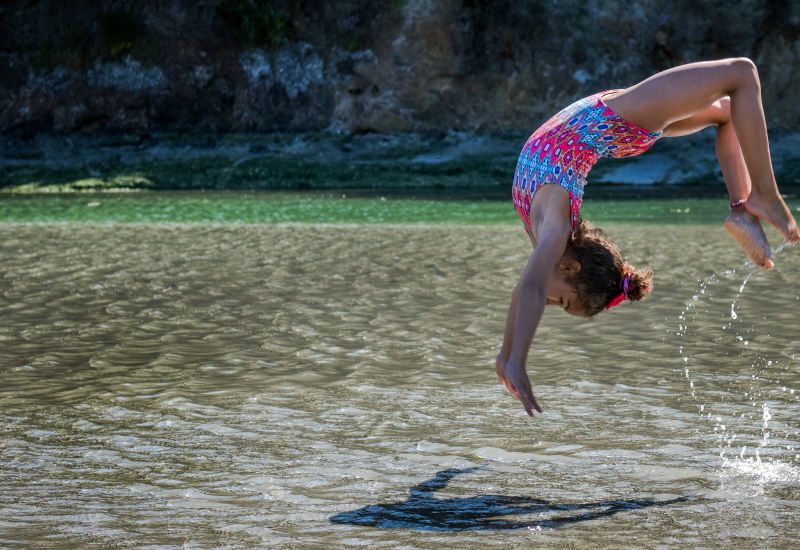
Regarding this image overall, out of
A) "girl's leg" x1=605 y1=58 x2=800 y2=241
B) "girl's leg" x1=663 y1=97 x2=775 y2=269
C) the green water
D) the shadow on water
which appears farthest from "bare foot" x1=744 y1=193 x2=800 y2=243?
the green water

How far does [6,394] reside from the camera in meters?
5.95

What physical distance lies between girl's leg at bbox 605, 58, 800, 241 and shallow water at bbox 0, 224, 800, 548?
1058 mm

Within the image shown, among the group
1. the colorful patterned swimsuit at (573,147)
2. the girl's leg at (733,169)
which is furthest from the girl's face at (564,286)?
the girl's leg at (733,169)

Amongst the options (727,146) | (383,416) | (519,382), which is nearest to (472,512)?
(519,382)

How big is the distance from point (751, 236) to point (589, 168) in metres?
0.78

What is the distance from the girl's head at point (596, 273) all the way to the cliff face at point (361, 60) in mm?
24209

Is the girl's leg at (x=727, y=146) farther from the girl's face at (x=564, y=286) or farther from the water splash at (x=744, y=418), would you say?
the girl's face at (x=564, y=286)

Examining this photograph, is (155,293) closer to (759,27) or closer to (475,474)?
(475,474)

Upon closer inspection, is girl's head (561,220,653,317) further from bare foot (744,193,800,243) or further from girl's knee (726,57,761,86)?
girl's knee (726,57,761,86)

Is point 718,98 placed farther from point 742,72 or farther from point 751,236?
point 751,236

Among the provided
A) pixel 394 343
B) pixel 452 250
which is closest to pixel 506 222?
pixel 452 250

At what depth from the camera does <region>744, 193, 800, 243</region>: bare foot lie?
4996mm

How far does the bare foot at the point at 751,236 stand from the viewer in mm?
5023

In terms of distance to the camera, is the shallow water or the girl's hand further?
the girl's hand
